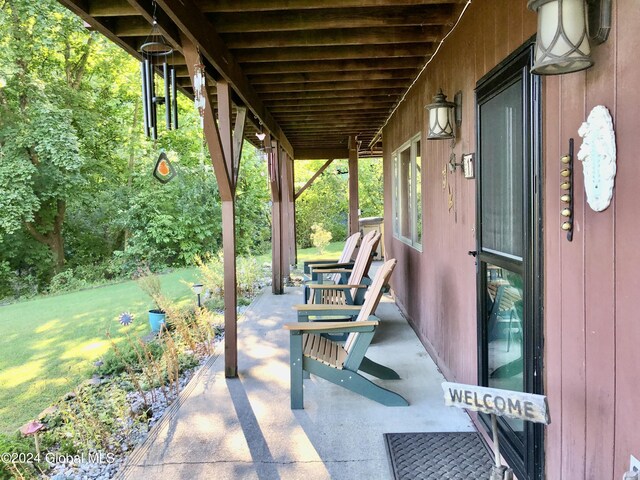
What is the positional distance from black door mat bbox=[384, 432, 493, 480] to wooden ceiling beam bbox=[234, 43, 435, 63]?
284 cm

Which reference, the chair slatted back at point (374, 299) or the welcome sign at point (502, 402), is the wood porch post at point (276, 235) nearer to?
the chair slatted back at point (374, 299)

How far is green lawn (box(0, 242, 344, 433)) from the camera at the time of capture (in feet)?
13.1

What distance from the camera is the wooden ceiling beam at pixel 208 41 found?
2553mm

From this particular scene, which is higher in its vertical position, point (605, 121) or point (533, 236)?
point (605, 121)

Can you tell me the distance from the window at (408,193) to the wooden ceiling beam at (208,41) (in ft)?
5.48

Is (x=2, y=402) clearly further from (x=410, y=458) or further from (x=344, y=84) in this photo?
(x=344, y=84)

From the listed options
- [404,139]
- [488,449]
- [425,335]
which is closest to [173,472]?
[488,449]

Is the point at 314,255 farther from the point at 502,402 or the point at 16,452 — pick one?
the point at 502,402

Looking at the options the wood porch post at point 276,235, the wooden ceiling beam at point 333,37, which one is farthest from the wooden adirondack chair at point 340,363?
the wood porch post at point 276,235

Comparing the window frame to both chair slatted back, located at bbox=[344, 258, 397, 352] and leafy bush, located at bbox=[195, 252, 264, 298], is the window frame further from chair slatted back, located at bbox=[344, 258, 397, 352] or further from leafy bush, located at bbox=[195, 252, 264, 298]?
leafy bush, located at bbox=[195, 252, 264, 298]

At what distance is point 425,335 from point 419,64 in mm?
2372

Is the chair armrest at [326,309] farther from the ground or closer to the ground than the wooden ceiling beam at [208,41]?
closer to the ground

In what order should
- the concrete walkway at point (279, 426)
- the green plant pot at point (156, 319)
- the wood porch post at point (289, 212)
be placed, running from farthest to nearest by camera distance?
the wood porch post at point (289, 212) < the green plant pot at point (156, 319) < the concrete walkway at point (279, 426)

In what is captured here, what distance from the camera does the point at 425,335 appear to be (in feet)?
14.1
